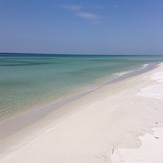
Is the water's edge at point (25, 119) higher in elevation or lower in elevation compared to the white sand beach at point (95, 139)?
lower

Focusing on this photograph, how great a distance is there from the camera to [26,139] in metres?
6.52

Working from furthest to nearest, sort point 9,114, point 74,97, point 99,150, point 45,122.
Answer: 1. point 74,97
2. point 9,114
3. point 45,122
4. point 99,150

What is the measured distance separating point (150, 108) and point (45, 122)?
3.54 metres

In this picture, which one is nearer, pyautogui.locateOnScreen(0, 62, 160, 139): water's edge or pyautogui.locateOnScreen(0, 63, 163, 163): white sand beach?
pyautogui.locateOnScreen(0, 63, 163, 163): white sand beach

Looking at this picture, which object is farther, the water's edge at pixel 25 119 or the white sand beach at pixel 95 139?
the water's edge at pixel 25 119

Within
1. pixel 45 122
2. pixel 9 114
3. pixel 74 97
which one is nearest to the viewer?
pixel 45 122

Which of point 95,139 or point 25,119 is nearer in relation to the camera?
point 95,139

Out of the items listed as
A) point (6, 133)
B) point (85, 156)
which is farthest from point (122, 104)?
point (85, 156)

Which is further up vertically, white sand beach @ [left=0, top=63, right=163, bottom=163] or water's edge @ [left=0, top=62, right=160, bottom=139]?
white sand beach @ [left=0, top=63, right=163, bottom=163]

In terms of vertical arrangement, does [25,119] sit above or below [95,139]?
below

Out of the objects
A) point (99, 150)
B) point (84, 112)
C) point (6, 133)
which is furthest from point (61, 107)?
point (99, 150)

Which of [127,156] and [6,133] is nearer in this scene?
[127,156]

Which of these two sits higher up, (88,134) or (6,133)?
(88,134)

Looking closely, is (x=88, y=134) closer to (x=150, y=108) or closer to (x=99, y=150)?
(x=99, y=150)
